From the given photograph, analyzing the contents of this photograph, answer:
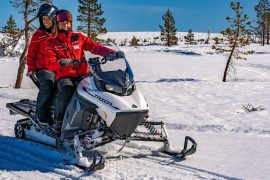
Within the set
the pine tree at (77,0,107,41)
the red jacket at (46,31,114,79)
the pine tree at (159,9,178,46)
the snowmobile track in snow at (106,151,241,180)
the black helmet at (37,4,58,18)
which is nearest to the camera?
the snowmobile track in snow at (106,151,241,180)

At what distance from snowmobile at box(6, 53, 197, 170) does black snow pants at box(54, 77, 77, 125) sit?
95mm

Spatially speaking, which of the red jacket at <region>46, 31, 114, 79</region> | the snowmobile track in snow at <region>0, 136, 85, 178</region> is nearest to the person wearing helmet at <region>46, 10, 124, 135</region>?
the red jacket at <region>46, 31, 114, 79</region>

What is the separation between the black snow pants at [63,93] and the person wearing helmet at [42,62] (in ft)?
0.97

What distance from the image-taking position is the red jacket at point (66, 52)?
19.2 feet

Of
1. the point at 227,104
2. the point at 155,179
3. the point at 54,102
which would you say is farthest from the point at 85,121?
the point at 227,104

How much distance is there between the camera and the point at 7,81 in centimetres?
2359

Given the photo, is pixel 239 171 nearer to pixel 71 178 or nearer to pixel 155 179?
pixel 155 179

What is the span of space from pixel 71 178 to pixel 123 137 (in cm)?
87

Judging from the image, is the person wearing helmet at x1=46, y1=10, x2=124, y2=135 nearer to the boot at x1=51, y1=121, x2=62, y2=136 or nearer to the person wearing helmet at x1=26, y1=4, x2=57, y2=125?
the boot at x1=51, y1=121, x2=62, y2=136

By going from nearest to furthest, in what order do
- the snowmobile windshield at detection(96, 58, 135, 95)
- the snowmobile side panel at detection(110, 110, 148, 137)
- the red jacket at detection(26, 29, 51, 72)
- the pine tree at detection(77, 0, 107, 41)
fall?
1. the snowmobile side panel at detection(110, 110, 148, 137)
2. the snowmobile windshield at detection(96, 58, 135, 95)
3. the red jacket at detection(26, 29, 51, 72)
4. the pine tree at detection(77, 0, 107, 41)

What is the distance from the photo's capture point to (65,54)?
235 inches

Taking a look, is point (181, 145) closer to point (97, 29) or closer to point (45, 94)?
point (45, 94)

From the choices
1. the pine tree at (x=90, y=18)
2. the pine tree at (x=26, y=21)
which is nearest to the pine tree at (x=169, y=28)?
the pine tree at (x=90, y=18)

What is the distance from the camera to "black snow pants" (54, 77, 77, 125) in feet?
18.9
